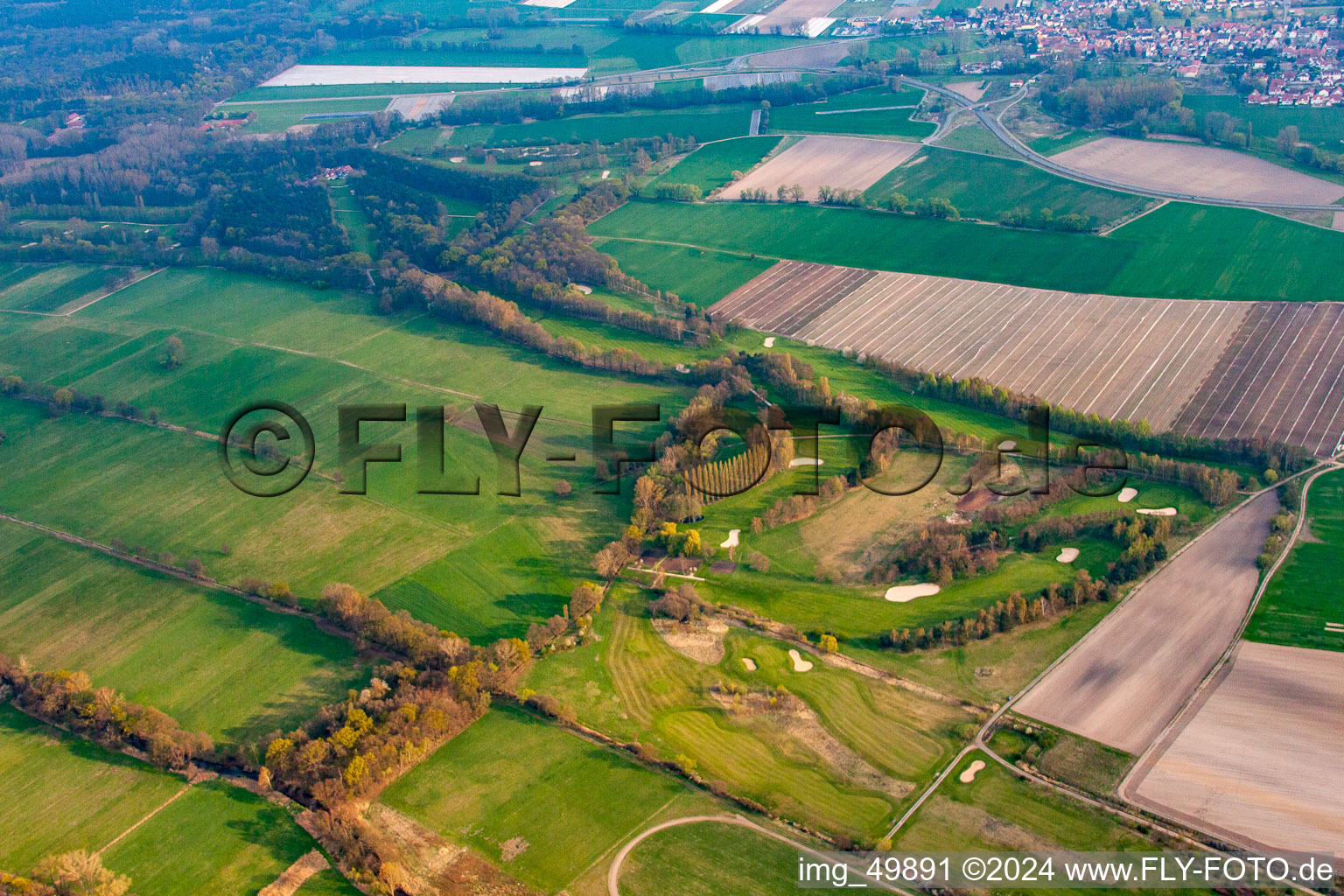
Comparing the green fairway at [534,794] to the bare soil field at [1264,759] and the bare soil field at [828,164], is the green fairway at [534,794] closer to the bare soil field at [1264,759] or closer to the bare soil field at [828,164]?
the bare soil field at [1264,759]

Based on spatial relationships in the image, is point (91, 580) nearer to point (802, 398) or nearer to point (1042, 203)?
point (802, 398)

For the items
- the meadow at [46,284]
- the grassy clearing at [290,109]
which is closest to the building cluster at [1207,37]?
the grassy clearing at [290,109]

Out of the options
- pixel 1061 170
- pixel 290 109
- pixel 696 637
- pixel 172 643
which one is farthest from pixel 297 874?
pixel 290 109

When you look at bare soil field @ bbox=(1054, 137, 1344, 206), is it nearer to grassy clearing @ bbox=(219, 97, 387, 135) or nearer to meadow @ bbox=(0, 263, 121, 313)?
grassy clearing @ bbox=(219, 97, 387, 135)

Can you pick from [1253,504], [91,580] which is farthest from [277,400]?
[1253,504]

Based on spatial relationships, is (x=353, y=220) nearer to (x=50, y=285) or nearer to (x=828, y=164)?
(x=50, y=285)

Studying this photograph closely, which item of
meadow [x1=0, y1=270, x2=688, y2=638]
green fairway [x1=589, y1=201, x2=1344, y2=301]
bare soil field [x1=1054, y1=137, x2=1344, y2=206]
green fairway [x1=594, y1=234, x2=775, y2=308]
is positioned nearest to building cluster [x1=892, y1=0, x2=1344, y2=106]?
bare soil field [x1=1054, y1=137, x2=1344, y2=206]

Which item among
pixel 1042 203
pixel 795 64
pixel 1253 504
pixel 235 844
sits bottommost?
pixel 235 844
